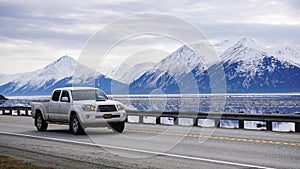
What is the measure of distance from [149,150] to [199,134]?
207 inches

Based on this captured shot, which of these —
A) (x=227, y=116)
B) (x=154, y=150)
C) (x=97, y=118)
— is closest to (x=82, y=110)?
(x=97, y=118)

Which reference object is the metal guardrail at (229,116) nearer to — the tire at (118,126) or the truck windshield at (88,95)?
the tire at (118,126)

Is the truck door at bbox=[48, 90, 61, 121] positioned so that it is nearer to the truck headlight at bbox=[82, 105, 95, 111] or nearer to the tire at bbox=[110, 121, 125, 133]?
the truck headlight at bbox=[82, 105, 95, 111]

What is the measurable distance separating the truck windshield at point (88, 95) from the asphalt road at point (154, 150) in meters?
1.33

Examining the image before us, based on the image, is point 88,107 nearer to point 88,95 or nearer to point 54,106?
point 88,95

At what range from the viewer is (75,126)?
1944 centimetres

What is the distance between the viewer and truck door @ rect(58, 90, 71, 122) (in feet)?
65.1

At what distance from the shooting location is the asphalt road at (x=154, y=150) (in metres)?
11.9

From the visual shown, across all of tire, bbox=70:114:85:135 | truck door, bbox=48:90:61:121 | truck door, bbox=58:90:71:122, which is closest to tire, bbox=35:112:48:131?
truck door, bbox=48:90:61:121

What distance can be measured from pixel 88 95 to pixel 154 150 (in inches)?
258

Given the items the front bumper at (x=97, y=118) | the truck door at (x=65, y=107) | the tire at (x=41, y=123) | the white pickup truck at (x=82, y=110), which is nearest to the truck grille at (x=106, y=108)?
the white pickup truck at (x=82, y=110)

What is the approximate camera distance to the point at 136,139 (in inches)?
690

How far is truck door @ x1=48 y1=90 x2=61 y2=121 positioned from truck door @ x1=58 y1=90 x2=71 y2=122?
0.31 metres

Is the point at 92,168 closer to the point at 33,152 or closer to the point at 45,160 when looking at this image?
the point at 45,160
